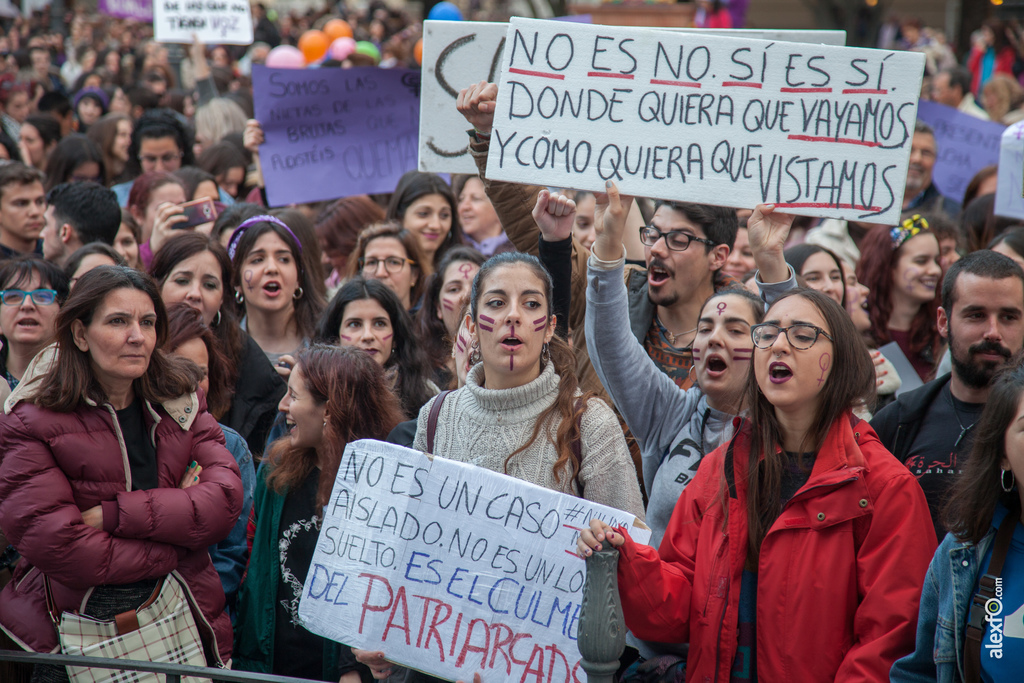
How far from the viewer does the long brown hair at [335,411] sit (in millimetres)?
3596

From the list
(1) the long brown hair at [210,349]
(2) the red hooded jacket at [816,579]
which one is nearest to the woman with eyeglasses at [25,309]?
(1) the long brown hair at [210,349]

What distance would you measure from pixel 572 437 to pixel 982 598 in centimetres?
119

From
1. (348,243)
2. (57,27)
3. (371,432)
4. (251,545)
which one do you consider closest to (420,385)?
(371,432)

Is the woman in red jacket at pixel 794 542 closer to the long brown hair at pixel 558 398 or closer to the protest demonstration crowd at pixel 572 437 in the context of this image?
the protest demonstration crowd at pixel 572 437

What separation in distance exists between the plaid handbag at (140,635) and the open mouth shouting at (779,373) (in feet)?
6.44

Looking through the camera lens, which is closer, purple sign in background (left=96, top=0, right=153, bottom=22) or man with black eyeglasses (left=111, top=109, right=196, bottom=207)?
man with black eyeglasses (left=111, top=109, right=196, bottom=207)

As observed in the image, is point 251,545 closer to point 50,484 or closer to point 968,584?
point 50,484

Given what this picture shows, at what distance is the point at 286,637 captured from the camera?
3525 mm

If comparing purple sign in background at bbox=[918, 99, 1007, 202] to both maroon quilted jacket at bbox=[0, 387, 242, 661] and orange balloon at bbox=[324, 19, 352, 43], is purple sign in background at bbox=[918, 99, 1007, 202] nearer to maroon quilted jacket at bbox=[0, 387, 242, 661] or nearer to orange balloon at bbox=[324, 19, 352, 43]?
maroon quilted jacket at bbox=[0, 387, 242, 661]

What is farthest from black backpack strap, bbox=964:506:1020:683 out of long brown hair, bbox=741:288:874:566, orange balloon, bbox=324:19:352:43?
orange balloon, bbox=324:19:352:43

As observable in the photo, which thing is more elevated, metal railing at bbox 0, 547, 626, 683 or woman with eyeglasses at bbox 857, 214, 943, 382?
woman with eyeglasses at bbox 857, 214, 943, 382

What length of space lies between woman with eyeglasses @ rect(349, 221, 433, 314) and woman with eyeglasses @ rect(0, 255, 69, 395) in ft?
5.15

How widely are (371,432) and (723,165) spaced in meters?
1.58

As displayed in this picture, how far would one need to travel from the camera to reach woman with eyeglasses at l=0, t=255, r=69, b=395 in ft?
13.6
